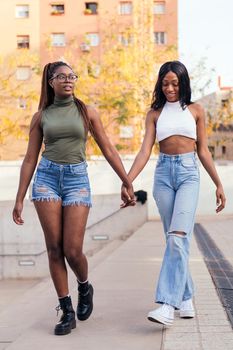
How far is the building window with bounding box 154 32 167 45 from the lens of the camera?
56188mm

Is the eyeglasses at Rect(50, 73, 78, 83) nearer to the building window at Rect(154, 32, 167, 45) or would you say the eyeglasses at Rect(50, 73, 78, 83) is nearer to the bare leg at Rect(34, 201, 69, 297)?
the bare leg at Rect(34, 201, 69, 297)

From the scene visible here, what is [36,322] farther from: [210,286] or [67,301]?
[210,286]

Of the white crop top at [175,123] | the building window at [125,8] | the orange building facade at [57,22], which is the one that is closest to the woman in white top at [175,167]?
the white crop top at [175,123]

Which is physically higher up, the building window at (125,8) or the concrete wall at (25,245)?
the building window at (125,8)

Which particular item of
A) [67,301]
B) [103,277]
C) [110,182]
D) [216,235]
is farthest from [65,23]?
[67,301]

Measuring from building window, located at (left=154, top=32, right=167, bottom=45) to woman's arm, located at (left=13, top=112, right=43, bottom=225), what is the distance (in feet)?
169

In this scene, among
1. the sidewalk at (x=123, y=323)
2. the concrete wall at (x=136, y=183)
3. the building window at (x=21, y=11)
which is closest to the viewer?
the sidewalk at (x=123, y=323)

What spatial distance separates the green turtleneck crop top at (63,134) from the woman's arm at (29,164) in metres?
0.10

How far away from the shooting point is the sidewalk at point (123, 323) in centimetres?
506

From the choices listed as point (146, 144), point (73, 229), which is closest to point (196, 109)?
point (146, 144)

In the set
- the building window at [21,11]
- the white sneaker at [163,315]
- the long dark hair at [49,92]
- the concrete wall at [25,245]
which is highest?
the building window at [21,11]

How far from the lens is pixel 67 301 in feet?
18.1

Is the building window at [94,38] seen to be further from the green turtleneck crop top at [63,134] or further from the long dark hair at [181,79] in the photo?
the green turtleneck crop top at [63,134]

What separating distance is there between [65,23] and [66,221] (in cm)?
5073
